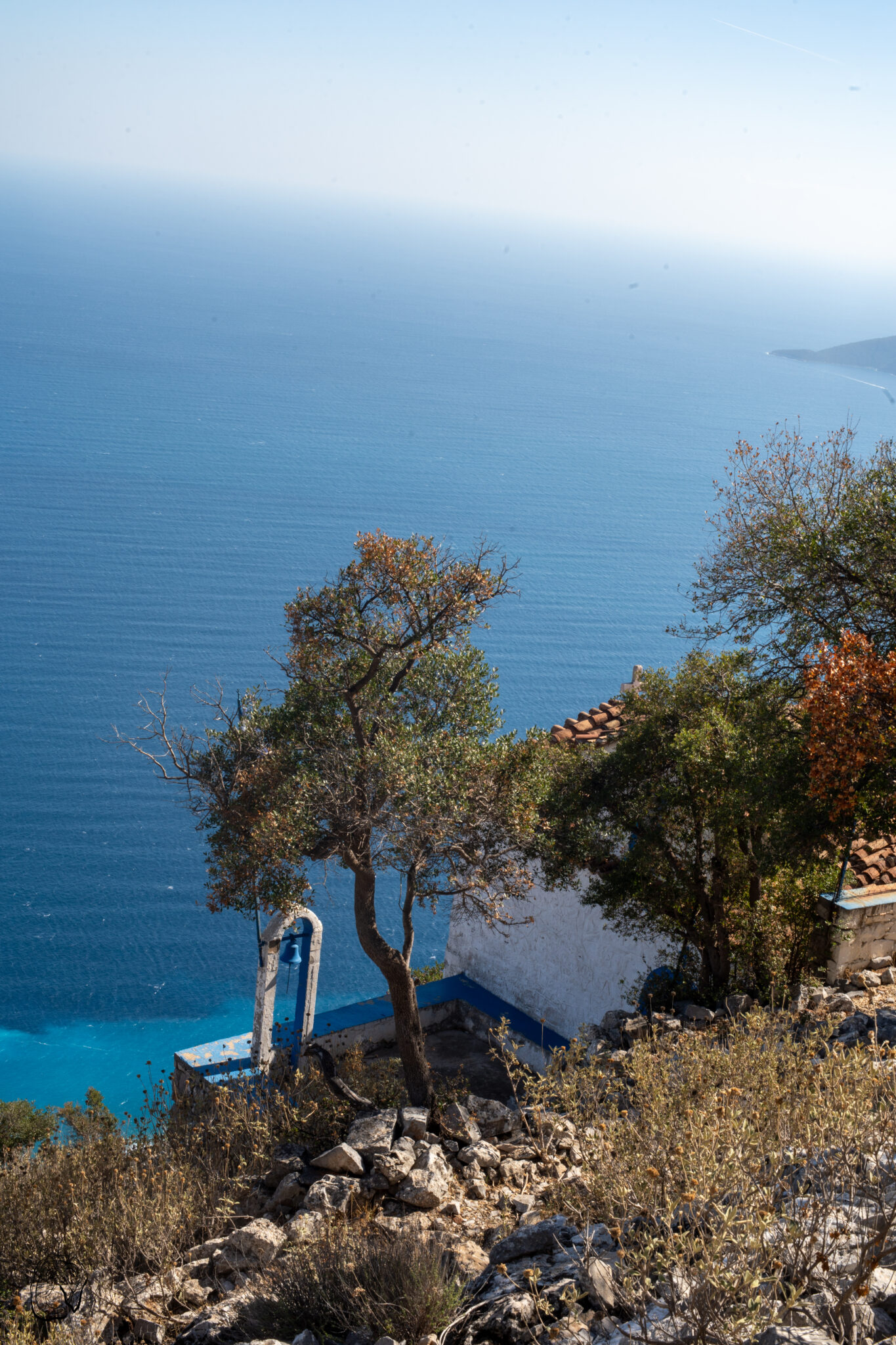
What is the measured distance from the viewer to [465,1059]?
1495cm

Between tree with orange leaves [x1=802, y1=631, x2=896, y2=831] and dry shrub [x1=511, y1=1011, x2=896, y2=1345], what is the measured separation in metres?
2.63

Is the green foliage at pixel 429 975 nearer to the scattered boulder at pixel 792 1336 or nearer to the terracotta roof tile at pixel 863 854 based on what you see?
the terracotta roof tile at pixel 863 854

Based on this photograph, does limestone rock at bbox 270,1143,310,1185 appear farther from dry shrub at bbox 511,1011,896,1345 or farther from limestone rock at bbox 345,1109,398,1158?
dry shrub at bbox 511,1011,896,1345

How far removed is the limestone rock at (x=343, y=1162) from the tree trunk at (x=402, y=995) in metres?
2.00

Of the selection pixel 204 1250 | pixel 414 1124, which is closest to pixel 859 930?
pixel 414 1124

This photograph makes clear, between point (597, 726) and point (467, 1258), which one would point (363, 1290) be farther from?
point (597, 726)

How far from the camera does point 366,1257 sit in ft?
19.0

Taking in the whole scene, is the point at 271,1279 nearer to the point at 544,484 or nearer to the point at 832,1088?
the point at 832,1088

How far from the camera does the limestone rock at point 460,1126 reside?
842 centimetres

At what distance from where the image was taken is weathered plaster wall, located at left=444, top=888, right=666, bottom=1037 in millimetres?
15531

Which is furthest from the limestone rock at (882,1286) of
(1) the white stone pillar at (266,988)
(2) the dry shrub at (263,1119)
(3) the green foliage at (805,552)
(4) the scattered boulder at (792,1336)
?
(1) the white stone pillar at (266,988)

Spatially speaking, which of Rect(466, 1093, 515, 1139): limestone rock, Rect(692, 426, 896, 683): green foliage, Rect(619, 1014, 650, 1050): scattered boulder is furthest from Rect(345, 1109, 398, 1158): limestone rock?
Rect(692, 426, 896, 683): green foliage

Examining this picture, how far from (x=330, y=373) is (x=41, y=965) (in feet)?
449

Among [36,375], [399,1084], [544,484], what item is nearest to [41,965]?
[399,1084]
